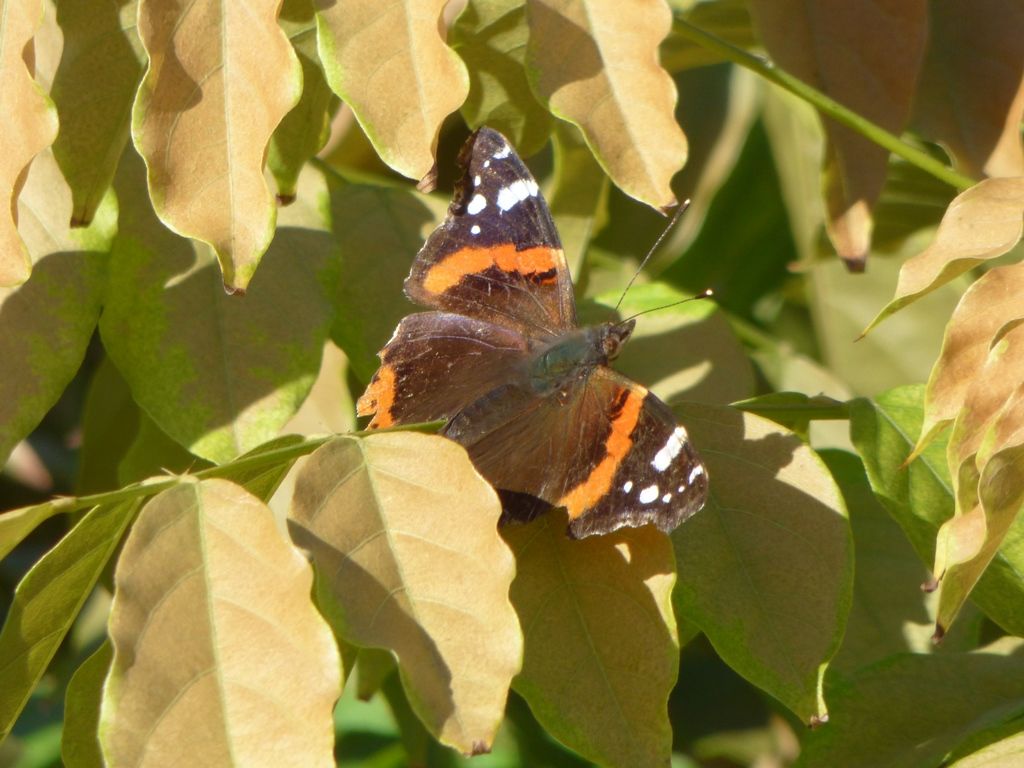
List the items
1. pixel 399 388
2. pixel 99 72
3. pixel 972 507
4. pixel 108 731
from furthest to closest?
pixel 399 388 → pixel 99 72 → pixel 972 507 → pixel 108 731

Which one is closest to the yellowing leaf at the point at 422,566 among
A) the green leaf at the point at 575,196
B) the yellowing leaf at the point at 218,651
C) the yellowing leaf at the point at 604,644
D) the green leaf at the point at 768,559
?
the yellowing leaf at the point at 218,651

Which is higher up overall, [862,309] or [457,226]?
[457,226]

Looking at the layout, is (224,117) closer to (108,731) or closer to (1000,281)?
(108,731)

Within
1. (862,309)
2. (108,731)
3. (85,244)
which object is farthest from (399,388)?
(862,309)

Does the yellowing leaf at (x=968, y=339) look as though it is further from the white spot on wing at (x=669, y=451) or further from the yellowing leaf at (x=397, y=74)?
the yellowing leaf at (x=397, y=74)

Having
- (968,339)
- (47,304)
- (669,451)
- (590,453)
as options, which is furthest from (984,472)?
(47,304)

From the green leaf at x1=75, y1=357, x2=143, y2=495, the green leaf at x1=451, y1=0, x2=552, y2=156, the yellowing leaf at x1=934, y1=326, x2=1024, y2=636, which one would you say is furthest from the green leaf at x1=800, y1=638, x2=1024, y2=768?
the green leaf at x1=75, y1=357, x2=143, y2=495
